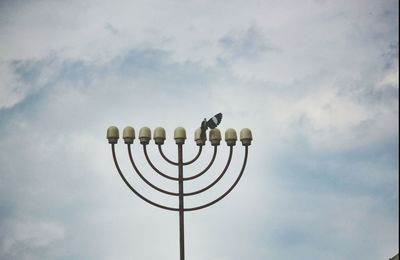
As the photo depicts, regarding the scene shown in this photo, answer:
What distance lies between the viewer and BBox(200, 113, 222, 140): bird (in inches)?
227

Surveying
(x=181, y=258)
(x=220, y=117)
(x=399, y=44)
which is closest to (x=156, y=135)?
(x=220, y=117)

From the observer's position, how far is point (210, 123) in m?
5.79

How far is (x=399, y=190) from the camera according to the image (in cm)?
362

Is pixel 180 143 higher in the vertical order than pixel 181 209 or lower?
higher

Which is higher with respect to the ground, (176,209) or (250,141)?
(250,141)

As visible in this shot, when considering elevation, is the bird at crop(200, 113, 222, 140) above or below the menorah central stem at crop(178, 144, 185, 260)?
above

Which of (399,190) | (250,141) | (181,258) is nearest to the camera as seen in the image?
(399,190)

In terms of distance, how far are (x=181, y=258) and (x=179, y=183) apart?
0.71 metres

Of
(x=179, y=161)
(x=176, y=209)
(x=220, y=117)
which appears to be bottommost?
(x=176, y=209)

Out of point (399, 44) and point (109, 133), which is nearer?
point (399, 44)

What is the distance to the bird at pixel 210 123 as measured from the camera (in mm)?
5754

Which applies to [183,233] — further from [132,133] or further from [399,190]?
[399,190]

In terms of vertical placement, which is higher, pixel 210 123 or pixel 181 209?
pixel 210 123

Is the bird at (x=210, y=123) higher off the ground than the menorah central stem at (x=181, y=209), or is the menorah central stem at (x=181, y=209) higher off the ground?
the bird at (x=210, y=123)
